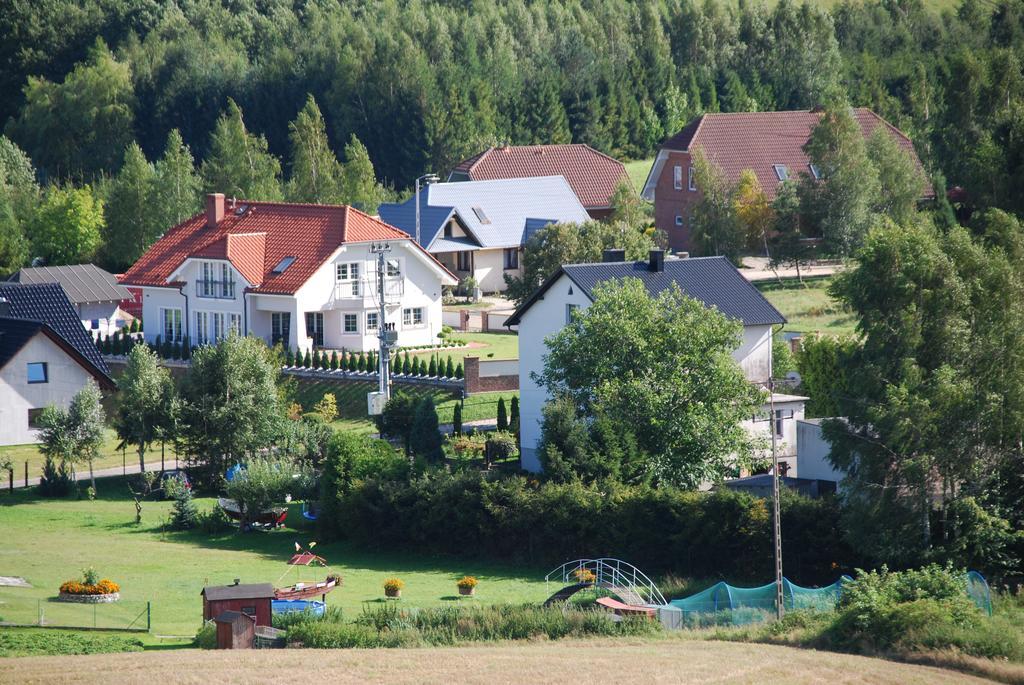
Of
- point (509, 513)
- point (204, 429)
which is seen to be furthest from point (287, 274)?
point (509, 513)

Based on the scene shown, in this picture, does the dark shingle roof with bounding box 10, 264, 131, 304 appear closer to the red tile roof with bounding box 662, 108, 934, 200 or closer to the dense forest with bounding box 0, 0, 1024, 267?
the dense forest with bounding box 0, 0, 1024, 267

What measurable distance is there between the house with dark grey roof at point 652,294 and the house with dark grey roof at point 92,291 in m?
24.3

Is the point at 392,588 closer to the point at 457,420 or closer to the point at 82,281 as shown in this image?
the point at 457,420

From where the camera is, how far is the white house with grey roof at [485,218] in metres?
76.1

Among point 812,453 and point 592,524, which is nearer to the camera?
point 592,524

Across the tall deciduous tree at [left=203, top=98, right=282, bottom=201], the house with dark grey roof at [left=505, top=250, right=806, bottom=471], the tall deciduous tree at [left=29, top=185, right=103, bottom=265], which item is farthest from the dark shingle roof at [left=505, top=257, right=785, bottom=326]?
the tall deciduous tree at [left=203, top=98, right=282, bottom=201]

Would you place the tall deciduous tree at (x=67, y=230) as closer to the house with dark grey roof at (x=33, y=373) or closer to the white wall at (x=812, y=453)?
the house with dark grey roof at (x=33, y=373)

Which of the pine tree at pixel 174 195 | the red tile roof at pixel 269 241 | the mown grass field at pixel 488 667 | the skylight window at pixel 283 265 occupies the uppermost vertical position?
the pine tree at pixel 174 195

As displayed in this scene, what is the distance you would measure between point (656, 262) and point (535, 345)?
447 cm

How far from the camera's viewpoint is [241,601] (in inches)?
1267

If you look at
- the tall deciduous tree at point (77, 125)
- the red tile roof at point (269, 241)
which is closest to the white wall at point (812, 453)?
the red tile roof at point (269, 241)

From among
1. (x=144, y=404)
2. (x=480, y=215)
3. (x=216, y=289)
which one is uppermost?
(x=480, y=215)

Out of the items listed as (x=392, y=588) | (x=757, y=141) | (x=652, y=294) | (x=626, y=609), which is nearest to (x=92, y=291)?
(x=652, y=294)

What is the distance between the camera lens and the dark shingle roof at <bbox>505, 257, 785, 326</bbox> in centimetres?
4966
